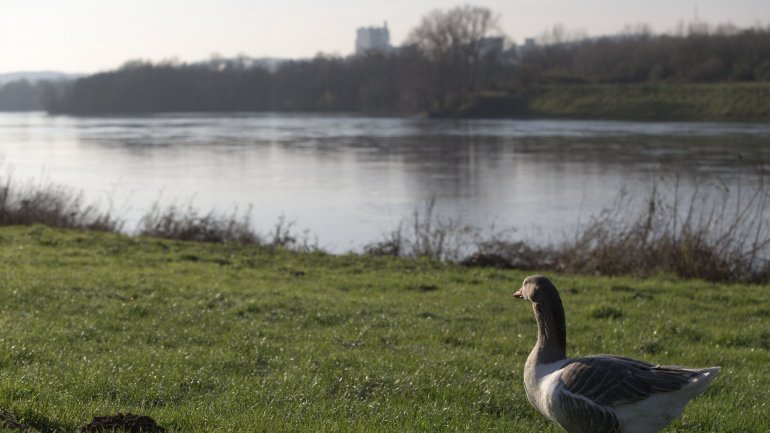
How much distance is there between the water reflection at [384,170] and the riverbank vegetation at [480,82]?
24.3m

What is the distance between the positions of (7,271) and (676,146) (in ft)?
119

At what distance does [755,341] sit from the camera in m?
9.71

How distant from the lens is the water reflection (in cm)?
2492

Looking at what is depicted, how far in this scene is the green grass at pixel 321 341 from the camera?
6.25 metres

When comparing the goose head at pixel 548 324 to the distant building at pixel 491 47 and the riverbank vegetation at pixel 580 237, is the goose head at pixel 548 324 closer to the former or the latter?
the riverbank vegetation at pixel 580 237

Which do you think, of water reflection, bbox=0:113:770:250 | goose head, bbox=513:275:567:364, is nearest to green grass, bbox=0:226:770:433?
goose head, bbox=513:275:567:364

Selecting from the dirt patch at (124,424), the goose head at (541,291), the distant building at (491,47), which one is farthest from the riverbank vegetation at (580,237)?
the distant building at (491,47)

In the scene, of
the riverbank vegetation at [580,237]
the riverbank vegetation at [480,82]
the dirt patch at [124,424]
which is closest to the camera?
the dirt patch at [124,424]

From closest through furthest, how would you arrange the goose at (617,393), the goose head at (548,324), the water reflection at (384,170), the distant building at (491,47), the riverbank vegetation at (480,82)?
the goose at (617,393) → the goose head at (548,324) → the water reflection at (384,170) → the riverbank vegetation at (480,82) → the distant building at (491,47)

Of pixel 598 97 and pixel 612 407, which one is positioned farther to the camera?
pixel 598 97

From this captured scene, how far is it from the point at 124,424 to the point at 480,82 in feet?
316

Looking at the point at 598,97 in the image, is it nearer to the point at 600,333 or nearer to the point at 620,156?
the point at 620,156

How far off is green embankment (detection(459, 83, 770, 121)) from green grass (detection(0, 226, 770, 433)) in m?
60.0

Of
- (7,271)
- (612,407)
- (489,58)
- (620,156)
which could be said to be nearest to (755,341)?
(612,407)
